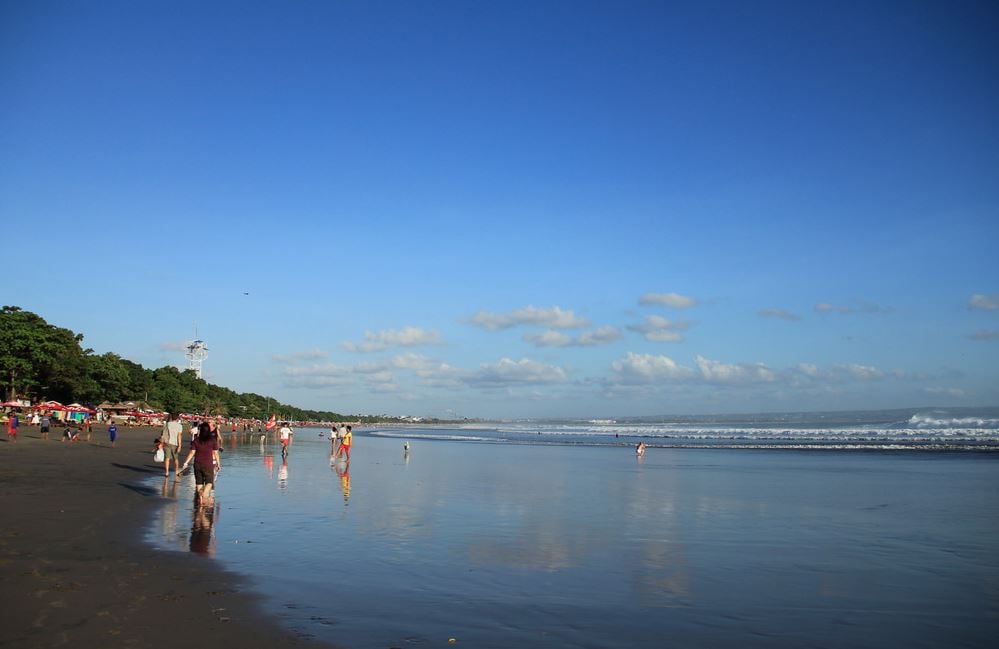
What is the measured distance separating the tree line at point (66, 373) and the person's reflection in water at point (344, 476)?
5012 centimetres

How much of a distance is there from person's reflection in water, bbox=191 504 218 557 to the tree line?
Result: 201 feet

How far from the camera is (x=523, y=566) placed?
1073cm

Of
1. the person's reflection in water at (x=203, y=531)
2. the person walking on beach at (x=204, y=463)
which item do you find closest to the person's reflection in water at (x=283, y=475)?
the person walking on beach at (x=204, y=463)

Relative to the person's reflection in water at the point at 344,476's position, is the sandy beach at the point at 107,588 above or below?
above

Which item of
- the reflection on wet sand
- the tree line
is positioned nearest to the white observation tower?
the tree line

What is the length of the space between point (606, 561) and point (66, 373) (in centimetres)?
7764

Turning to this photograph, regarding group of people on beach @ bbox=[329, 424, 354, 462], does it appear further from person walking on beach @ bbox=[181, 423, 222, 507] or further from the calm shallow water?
person walking on beach @ bbox=[181, 423, 222, 507]

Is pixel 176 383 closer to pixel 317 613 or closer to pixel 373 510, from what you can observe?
pixel 373 510

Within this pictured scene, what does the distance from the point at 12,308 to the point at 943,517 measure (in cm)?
8429

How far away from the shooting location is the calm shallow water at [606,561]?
7715 millimetres

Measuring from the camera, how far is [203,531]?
12.7 metres

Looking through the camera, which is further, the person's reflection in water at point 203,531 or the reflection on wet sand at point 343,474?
the reflection on wet sand at point 343,474

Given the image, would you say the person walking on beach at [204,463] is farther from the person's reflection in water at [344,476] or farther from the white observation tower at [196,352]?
the white observation tower at [196,352]

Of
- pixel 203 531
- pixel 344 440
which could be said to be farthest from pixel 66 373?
pixel 203 531
